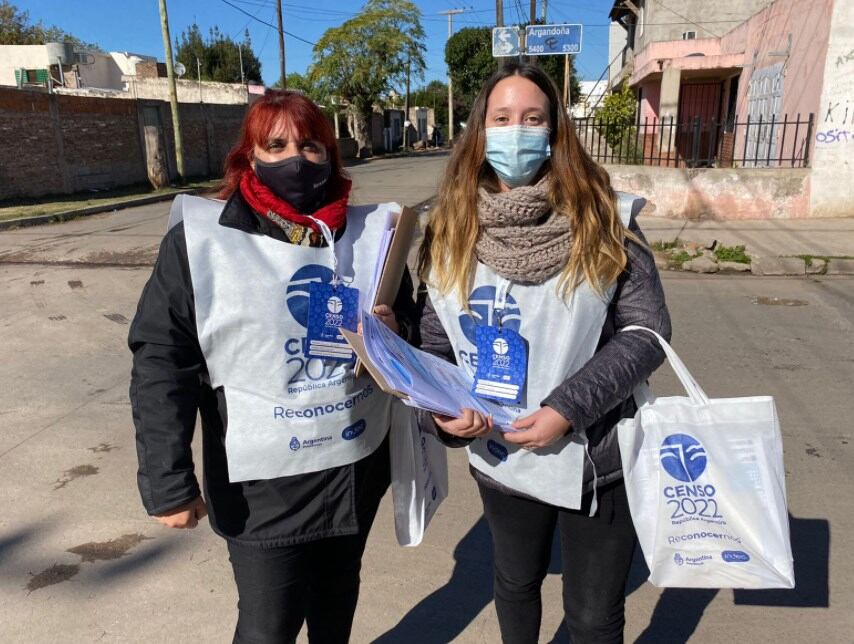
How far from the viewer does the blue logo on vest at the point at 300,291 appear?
176 cm

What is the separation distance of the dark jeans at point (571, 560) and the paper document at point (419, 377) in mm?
330

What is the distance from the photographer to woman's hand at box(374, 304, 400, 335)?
6.17 ft

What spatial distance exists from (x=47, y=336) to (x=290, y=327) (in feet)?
17.4

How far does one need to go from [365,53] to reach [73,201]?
23683mm

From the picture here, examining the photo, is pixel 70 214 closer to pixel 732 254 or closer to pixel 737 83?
pixel 732 254

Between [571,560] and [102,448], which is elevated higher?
[571,560]

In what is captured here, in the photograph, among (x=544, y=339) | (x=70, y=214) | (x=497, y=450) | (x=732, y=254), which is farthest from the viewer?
(x=70, y=214)

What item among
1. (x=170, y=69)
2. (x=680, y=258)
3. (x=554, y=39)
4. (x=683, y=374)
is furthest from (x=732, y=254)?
(x=170, y=69)

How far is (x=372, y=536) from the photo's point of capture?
313 cm

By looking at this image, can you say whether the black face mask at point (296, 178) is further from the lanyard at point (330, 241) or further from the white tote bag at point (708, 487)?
the white tote bag at point (708, 487)

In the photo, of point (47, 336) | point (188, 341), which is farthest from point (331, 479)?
point (47, 336)

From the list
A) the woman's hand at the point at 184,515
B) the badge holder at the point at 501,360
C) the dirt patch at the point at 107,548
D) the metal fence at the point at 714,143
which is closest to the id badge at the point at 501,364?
the badge holder at the point at 501,360

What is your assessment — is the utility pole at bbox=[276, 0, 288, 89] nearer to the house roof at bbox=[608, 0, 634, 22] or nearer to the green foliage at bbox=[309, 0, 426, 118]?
the green foliage at bbox=[309, 0, 426, 118]

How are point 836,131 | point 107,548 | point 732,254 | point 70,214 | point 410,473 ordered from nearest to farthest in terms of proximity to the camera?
point 410,473
point 107,548
point 732,254
point 836,131
point 70,214
